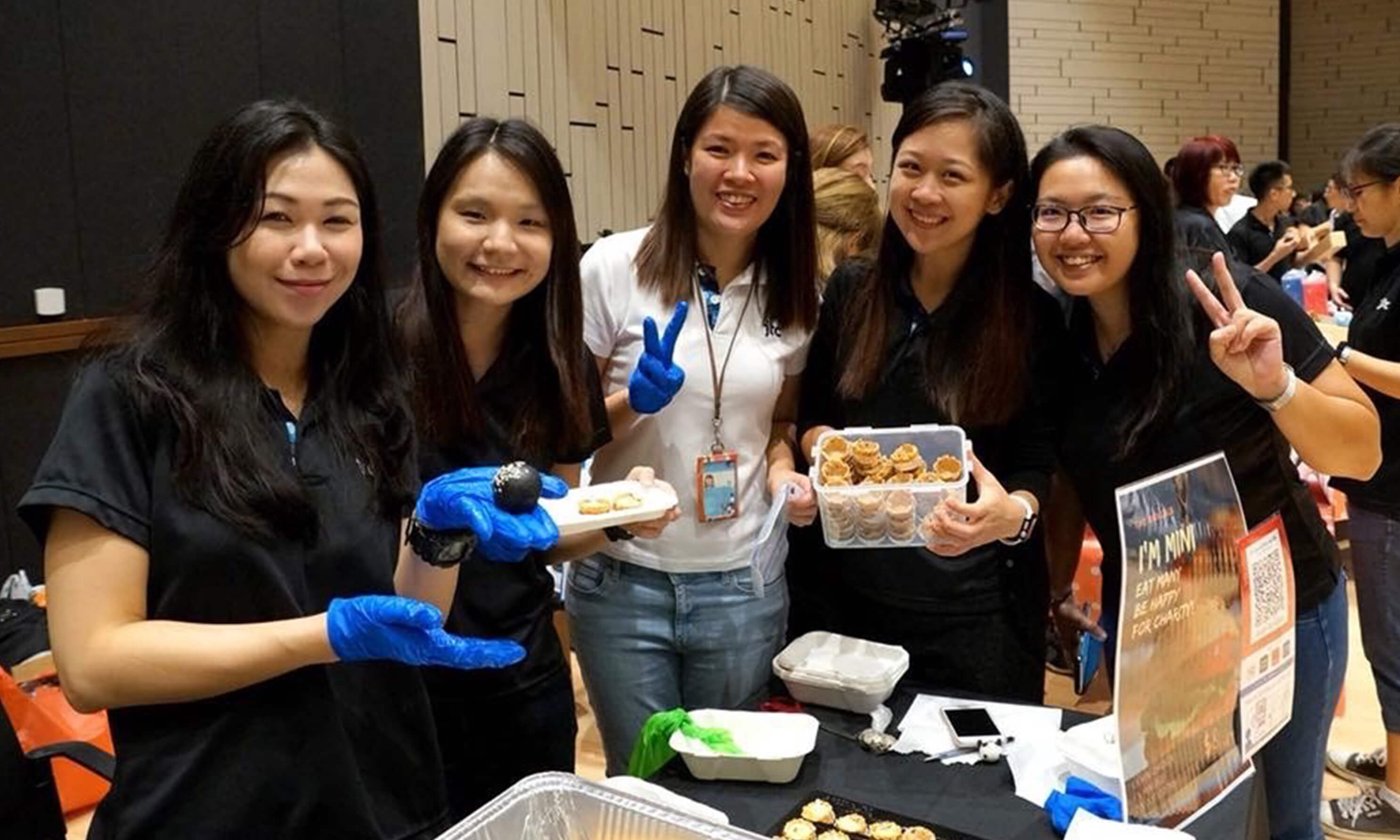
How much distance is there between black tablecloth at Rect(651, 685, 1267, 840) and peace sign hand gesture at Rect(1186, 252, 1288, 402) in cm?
57

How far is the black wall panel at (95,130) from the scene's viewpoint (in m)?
3.38

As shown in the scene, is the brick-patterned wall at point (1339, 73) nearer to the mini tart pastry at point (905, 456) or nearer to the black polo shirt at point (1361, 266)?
the black polo shirt at point (1361, 266)

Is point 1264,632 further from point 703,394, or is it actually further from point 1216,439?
point 703,394

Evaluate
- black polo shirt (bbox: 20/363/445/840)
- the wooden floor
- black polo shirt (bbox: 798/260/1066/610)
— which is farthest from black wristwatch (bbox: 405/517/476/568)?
the wooden floor

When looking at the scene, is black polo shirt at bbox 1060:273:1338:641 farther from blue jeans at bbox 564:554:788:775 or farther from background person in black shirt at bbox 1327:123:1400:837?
background person in black shirt at bbox 1327:123:1400:837

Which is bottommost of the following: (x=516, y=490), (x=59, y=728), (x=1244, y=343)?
(x=59, y=728)

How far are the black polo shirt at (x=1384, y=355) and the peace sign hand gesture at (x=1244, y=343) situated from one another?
4.11 feet

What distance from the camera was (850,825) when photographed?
141 centimetres

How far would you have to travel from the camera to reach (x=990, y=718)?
1.70 meters

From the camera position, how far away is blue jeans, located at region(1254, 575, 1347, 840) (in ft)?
6.02

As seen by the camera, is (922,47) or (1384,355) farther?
(922,47)

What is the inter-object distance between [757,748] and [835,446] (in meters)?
0.53

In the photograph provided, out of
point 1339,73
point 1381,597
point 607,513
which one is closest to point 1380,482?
point 1381,597

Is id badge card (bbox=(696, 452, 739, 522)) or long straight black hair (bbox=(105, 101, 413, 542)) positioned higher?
long straight black hair (bbox=(105, 101, 413, 542))
